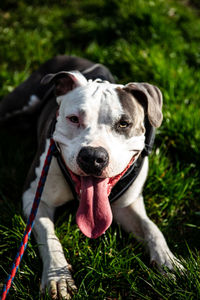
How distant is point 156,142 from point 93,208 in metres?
1.48

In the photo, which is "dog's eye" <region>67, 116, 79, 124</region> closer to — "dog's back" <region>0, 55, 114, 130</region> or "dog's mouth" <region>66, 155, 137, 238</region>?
"dog's mouth" <region>66, 155, 137, 238</region>

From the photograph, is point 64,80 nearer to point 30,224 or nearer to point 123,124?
point 123,124

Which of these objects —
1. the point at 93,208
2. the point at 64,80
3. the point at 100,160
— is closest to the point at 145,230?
the point at 93,208

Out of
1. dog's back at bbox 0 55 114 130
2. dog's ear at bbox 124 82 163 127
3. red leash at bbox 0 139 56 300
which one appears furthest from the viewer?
dog's back at bbox 0 55 114 130

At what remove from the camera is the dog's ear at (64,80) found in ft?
8.45

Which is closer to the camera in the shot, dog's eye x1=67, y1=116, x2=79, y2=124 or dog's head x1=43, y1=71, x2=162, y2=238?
dog's head x1=43, y1=71, x2=162, y2=238

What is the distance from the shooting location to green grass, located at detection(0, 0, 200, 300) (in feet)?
8.00

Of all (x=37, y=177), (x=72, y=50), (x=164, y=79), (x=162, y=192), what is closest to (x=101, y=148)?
(x=37, y=177)

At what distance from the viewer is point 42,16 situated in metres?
5.38

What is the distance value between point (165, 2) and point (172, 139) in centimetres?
288

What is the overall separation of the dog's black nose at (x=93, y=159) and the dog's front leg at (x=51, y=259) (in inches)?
24.7

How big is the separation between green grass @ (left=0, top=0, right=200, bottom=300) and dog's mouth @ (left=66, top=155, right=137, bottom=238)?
0.80 ft

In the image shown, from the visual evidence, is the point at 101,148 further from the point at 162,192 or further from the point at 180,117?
the point at 180,117

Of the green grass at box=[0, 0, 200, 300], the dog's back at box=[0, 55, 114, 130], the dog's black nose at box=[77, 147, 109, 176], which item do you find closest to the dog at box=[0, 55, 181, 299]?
the dog's black nose at box=[77, 147, 109, 176]
